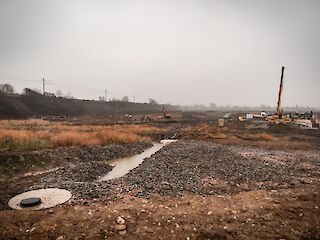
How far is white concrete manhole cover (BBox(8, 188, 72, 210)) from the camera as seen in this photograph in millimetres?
9508

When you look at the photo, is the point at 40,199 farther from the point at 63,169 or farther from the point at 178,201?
the point at 63,169

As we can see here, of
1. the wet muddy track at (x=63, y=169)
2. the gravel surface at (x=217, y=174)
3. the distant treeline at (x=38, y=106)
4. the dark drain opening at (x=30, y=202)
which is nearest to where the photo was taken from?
the dark drain opening at (x=30, y=202)

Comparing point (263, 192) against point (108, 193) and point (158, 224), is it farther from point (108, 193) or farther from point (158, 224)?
point (108, 193)

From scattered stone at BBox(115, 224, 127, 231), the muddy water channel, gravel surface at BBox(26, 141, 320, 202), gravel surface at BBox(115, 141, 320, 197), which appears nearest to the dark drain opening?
gravel surface at BBox(26, 141, 320, 202)

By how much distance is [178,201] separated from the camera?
10109 mm

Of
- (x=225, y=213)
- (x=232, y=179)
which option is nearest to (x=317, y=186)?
(x=232, y=179)

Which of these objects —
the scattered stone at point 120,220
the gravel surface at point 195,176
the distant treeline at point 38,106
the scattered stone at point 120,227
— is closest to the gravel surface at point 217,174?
the gravel surface at point 195,176

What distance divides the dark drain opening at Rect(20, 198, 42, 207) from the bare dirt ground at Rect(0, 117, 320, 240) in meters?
0.52

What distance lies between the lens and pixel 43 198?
10.3m

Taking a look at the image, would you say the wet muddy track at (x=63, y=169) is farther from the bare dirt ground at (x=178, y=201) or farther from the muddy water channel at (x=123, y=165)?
the muddy water channel at (x=123, y=165)

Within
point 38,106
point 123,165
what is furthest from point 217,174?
point 38,106

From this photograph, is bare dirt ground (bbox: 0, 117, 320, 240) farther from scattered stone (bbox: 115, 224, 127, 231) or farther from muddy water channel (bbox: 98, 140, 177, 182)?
muddy water channel (bbox: 98, 140, 177, 182)

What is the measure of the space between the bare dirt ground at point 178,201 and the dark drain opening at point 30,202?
518 millimetres

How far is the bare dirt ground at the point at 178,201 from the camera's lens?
7680mm
